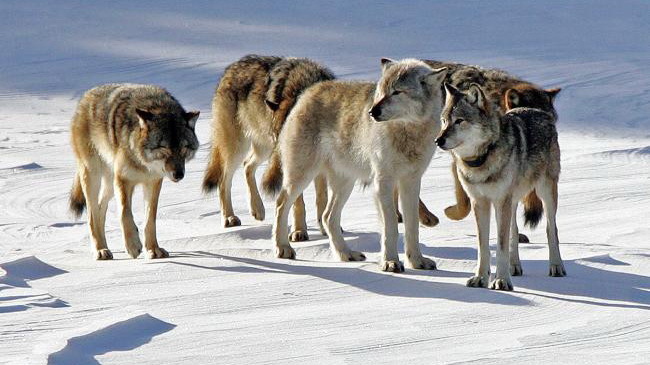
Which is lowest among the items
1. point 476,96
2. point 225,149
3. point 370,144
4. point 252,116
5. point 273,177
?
point 273,177

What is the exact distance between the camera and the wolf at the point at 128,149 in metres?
9.91

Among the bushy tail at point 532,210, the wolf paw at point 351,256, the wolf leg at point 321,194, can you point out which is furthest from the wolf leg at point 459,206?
the wolf paw at point 351,256

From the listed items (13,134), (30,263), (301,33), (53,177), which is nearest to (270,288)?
(30,263)

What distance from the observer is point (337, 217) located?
9.88 m

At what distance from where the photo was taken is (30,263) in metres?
9.43

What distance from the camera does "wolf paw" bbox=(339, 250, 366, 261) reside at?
32.0ft

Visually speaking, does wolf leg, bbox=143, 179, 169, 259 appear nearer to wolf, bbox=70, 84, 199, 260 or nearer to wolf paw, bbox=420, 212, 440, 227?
wolf, bbox=70, 84, 199, 260

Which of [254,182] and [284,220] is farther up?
[254,182]

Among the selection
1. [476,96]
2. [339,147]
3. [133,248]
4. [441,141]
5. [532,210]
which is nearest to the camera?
[441,141]

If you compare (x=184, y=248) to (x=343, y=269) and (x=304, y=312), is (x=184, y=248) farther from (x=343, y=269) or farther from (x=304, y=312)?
(x=304, y=312)

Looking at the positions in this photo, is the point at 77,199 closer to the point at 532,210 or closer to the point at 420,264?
the point at 420,264

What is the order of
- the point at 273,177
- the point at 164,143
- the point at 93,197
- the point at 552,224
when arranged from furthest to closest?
the point at 273,177 < the point at 93,197 < the point at 164,143 < the point at 552,224

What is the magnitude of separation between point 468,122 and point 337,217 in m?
2.09

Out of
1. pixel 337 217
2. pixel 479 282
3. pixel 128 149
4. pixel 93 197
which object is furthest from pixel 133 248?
pixel 479 282
